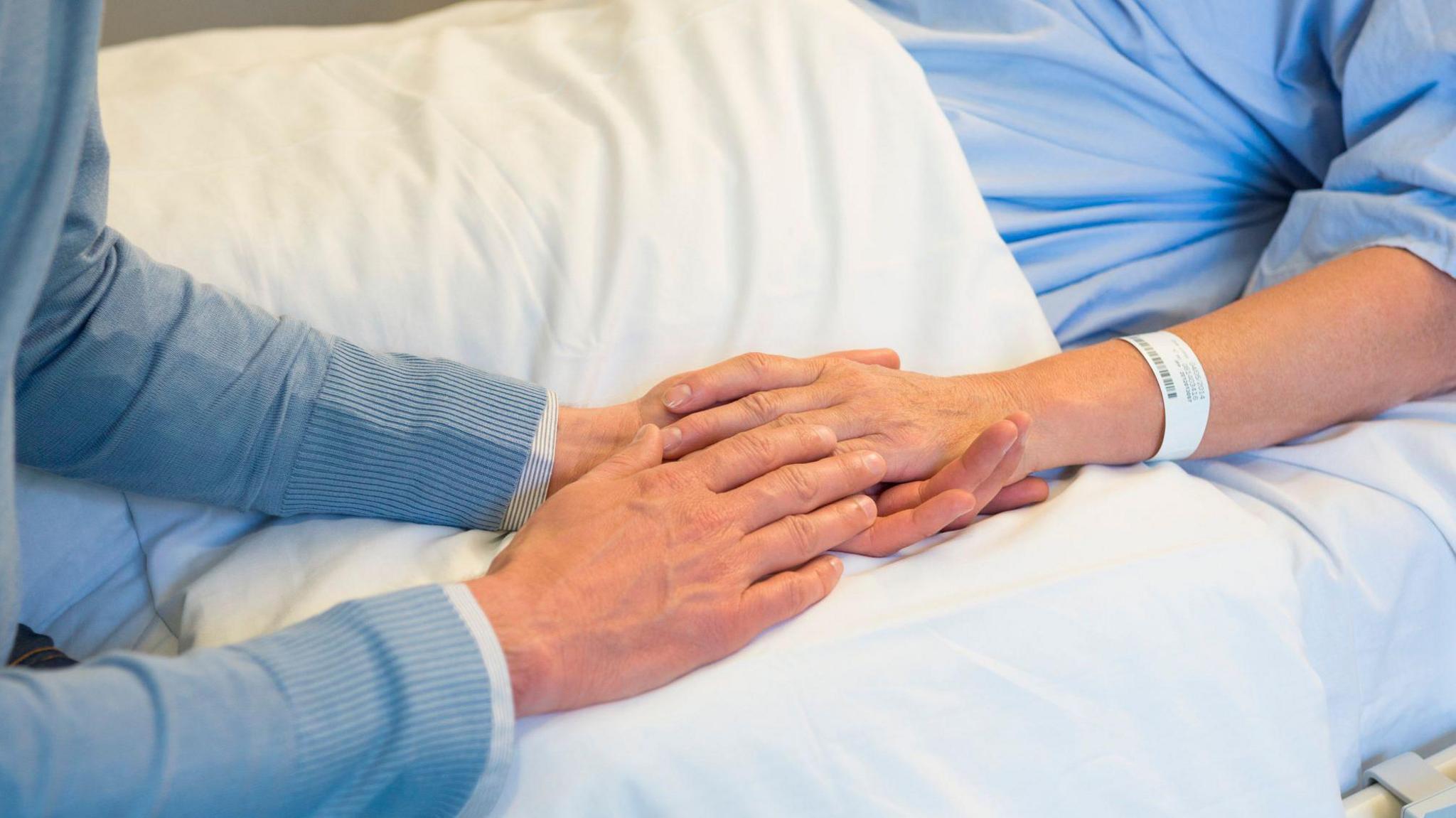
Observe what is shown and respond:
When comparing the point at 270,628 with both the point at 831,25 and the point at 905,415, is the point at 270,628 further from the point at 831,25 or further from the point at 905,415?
the point at 831,25

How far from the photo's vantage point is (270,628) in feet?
2.25

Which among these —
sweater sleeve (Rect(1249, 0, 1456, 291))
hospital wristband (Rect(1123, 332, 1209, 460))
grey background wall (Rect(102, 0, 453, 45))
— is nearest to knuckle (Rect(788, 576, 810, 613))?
hospital wristband (Rect(1123, 332, 1209, 460))

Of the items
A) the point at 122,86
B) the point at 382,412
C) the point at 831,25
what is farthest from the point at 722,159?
the point at 122,86

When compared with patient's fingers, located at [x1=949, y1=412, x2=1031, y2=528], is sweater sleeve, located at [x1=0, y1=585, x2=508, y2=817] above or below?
below

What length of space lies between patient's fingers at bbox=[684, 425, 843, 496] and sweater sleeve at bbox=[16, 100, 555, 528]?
123 mm

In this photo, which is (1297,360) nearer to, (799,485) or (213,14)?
(799,485)

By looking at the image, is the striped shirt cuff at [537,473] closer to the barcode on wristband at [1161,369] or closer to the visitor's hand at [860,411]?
the visitor's hand at [860,411]

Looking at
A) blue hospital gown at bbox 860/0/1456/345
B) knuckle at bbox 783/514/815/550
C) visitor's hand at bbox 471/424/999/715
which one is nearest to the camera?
visitor's hand at bbox 471/424/999/715

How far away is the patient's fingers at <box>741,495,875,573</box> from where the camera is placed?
709 millimetres

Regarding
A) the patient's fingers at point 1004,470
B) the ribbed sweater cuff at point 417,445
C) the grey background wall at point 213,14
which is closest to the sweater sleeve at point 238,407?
the ribbed sweater cuff at point 417,445

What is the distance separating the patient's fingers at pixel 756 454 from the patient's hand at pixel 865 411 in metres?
0.02

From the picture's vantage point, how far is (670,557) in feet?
2.22

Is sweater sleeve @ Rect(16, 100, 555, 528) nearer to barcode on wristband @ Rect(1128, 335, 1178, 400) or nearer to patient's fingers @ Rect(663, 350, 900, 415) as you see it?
patient's fingers @ Rect(663, 350, 900, 415)

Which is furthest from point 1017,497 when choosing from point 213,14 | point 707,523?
point 213,14
